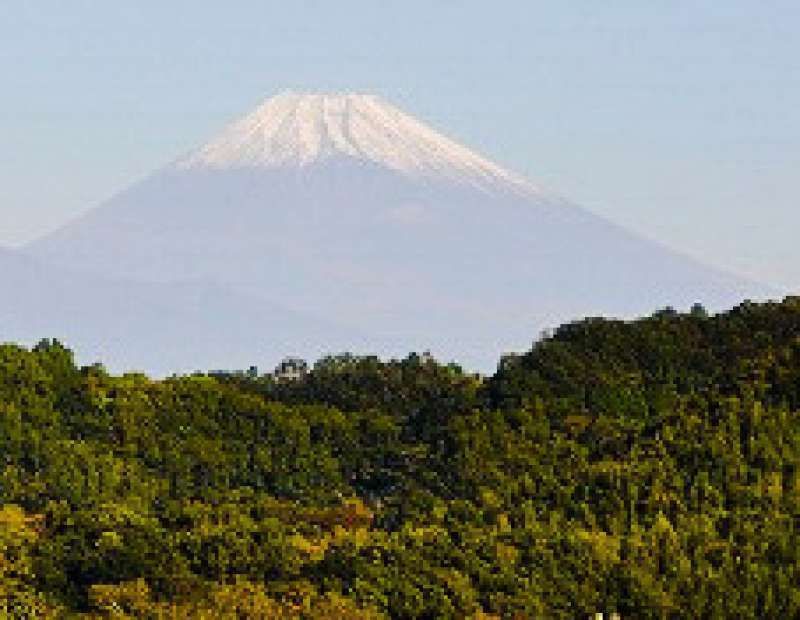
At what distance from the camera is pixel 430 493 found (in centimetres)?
11188

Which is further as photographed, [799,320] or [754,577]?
[799,320]

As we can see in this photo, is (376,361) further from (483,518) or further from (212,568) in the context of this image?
(212,568)

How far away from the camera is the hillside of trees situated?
71.0m

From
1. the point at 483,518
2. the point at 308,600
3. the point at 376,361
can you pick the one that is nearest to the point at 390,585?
the point at 308,600

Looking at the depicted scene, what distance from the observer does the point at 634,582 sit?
235 ft

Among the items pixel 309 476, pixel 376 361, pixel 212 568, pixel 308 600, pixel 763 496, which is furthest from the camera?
pixel 376 361

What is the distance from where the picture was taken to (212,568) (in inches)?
2859

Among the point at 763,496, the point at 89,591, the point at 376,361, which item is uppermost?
the point at 376,361

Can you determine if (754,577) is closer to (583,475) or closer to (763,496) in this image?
(763,496)

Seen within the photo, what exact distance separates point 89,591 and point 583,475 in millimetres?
21127

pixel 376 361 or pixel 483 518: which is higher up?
pixel 376 361

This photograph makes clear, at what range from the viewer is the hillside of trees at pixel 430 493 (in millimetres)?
71000

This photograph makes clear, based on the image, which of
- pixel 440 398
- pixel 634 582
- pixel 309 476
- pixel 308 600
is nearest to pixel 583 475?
pixel 634 582

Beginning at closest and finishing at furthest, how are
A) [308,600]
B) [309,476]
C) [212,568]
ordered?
[308,600] → [212,568] → [309,476]
